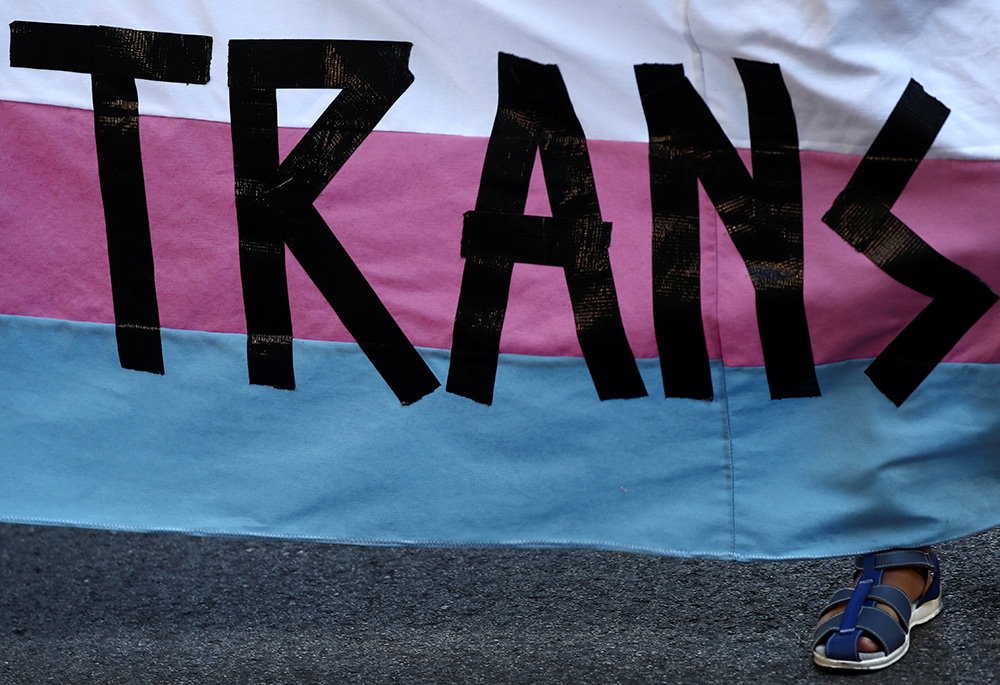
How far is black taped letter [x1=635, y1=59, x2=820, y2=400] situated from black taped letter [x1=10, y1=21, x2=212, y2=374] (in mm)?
715

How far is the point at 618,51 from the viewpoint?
1630 millimetres

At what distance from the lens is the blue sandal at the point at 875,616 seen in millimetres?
1771

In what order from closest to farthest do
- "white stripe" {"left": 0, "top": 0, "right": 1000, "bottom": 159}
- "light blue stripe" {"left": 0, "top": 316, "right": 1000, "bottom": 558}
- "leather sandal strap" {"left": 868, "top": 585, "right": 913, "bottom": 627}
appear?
"white stripe" {"left": 0, "top": 0, "right": 1000, "bottom": 159}
"light blue stripe" {"left": 0, "top": 316, "right": 1000, "bottom": 558}
"leather sandal strap" {"left": 868, "top": 585, "right": 913, "bottom": 627}

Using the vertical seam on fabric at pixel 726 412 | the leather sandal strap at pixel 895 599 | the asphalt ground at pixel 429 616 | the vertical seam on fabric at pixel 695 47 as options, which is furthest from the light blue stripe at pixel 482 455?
the vertical seam on fabric at pixel 695 47

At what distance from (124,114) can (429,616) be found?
1.06 meters

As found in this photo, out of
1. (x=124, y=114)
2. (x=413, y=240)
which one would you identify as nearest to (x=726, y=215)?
(x=413, y=240)

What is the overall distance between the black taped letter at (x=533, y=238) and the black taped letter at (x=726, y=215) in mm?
83

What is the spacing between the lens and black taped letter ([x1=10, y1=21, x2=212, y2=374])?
1683mm

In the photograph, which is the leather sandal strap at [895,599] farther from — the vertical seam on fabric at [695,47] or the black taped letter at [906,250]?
the vertical seam on fabric at [695,47]

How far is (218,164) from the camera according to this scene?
67.0 inches

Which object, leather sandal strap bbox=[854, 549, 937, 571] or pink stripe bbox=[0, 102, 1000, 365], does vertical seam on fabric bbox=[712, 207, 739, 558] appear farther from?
leather sandal strap bbox=[854, 549, 937, 571]

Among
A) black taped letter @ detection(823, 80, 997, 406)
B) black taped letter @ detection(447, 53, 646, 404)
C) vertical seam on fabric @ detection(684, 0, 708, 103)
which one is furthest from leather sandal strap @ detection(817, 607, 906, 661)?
vertical seam on fabric @ detection(684, 0, 708, 103)

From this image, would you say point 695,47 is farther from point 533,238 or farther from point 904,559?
point 904,559

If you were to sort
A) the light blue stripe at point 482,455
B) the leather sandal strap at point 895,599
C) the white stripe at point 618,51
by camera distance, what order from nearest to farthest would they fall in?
the white stripe at point 618,51 < the light blue stripe at point 482,455 < the leather sandal strap at point 895,599
